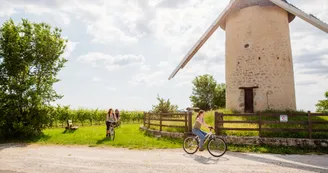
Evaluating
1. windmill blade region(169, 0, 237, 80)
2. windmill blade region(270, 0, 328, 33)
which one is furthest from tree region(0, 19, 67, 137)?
windmill blade region(270, 0, 328, 33)

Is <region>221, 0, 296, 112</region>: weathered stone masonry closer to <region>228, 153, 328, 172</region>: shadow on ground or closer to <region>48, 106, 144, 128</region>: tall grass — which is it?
<region>228, 153, 328, 172</region>: shadow on ground

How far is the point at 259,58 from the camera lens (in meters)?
16.6

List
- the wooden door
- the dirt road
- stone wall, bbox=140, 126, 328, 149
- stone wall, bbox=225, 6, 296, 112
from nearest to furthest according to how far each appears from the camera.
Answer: the dirt road → stone wall, bbox=140, 126, 328, 149 → stone wall, bbox=225, 6, 296, 112 → the wooden door

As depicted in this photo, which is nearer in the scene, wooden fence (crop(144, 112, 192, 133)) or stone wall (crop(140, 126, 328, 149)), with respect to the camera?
stone wall (crop(140, 126, 328, 149))

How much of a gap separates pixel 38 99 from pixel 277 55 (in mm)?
16490

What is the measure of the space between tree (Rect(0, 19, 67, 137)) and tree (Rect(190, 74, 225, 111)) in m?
24.8

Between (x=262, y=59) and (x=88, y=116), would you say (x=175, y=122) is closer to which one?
(x=262, y=59)

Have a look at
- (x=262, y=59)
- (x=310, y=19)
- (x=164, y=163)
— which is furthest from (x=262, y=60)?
(x=164, y=163)

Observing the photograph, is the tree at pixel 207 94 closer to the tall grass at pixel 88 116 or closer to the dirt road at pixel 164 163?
the tall grass at pixel 88 116

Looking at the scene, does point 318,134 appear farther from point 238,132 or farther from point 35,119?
point 35,119

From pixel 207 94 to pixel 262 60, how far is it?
21310 millimetres

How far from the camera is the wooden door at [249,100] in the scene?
16859mm

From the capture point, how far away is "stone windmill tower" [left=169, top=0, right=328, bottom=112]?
1636 cm

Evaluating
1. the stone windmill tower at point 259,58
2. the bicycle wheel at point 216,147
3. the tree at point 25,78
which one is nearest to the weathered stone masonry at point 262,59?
the stone windmill tower at point 259,58
